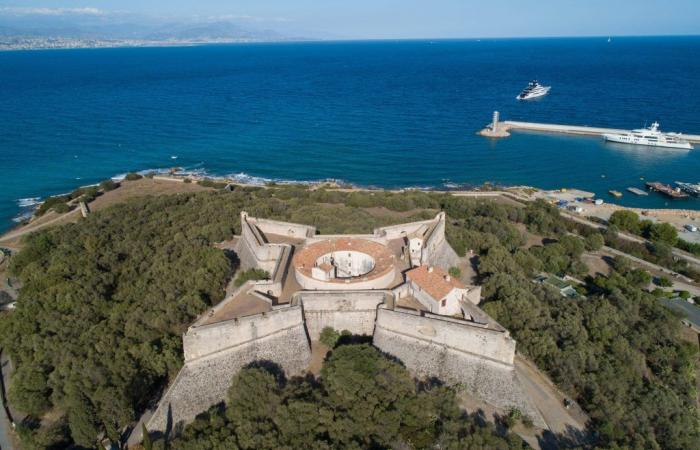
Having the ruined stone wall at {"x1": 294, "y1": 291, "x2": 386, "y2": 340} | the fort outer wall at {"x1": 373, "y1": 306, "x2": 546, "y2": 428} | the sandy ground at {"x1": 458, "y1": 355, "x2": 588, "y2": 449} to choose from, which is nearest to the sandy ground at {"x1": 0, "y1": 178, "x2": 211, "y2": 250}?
the ruined stone wall at {"x1": 294, "y1": 291, "x2": 386, "y2": 340}

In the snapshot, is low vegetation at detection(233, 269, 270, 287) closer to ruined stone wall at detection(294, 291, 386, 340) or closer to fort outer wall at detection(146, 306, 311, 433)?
ruined stone wall at detection(294, 291, 386, 340)

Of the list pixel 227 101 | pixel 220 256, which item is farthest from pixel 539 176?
pixel 227 101

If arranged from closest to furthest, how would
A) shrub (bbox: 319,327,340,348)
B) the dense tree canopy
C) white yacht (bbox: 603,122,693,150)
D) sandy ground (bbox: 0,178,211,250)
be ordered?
the dense tree canopy < shrub (bbox: 319,327,340,348) < sandy ground (bbox: 0,178,211,250) < white yacht (bbox: 603,122,693,150)

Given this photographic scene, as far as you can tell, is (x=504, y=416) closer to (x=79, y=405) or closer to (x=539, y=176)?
(x=79, y=405)

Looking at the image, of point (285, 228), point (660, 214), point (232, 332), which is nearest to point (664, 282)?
point (660, 214)

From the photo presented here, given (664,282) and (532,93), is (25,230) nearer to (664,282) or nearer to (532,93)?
(664,282)

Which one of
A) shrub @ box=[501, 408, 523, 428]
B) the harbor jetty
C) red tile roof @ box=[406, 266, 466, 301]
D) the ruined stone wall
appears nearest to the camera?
shrub @ box=[501, 408, 523, 428]
